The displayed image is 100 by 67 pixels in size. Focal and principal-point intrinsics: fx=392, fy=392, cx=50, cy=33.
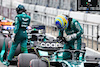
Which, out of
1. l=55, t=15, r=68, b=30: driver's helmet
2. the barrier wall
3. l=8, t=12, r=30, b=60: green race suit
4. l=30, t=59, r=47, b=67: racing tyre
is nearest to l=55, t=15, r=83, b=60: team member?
l=55, t=15, r=68, b=30: driver's helmet

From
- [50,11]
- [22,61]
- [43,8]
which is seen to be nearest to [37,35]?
[22,61]

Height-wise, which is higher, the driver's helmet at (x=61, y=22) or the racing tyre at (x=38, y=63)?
the driver's helmet at (x=61, y=22)

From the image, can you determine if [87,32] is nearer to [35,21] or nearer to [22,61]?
[22,61]

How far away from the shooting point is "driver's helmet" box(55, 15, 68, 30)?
8484 millimetres

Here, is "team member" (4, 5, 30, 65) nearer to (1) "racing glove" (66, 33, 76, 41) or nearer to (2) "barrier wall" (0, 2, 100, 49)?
(1) "racing glove" (66, 33, 76, 41)

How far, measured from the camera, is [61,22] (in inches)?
334

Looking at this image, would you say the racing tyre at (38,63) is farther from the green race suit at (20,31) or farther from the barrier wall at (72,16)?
the barrier wall at (72,16)

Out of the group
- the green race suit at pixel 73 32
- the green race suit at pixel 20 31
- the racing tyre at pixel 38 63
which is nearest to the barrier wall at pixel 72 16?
the green race suit at pixel 20 31

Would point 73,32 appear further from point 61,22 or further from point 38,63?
point 38,63

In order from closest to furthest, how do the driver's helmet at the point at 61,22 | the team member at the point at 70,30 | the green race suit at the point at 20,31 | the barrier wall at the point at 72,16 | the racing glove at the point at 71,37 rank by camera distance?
the driver's helmet at the point at 61,22, the team member at the point at 70,30, the racing glove at the point at 71,37, the green race suit at the point at 20,31, the barrier wall at the point at 72,16

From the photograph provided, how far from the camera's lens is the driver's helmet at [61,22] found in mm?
8484

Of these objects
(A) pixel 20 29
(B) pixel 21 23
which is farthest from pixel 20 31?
(B) pixel 21 23

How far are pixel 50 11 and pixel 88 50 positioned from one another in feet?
49.7

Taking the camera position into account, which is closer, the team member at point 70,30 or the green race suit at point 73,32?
the team member at point 70,30
